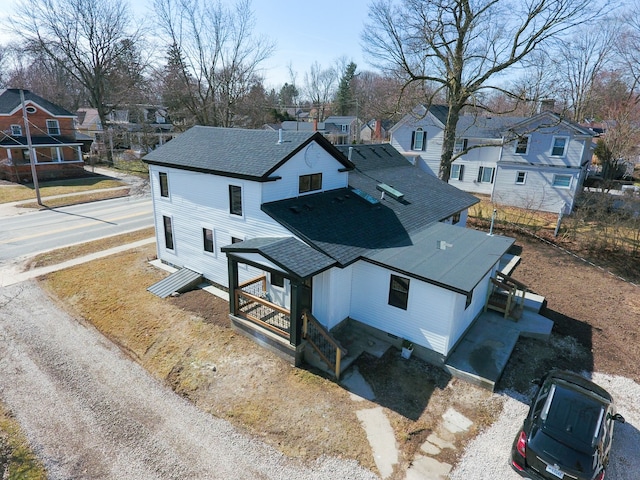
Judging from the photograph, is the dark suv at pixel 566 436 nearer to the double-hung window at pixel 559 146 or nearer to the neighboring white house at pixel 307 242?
the neighboring white house at pixel 307 242

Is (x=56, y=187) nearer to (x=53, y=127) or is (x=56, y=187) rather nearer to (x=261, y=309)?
(x=53, y=127)

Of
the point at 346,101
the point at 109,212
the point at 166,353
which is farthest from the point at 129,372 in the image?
the point at 346,101

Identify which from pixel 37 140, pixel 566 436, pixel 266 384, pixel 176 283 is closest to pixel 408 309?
pixel 266 384

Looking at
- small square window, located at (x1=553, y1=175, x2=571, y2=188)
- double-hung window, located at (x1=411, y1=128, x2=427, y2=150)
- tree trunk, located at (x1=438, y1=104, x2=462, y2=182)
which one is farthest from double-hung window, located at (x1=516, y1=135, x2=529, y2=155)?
double-hung window, located at (x1=411, y1=128, x2=427, y2=150)

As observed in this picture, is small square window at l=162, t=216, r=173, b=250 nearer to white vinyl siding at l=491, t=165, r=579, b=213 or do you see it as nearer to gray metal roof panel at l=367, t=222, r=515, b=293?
gray metal roof panel at l=367, t=222, r=515, b=293

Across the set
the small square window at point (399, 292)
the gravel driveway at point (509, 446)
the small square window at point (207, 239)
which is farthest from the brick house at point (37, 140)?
the gravel driveway at point (509, 446)

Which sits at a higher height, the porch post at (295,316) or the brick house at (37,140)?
the brick house at (37,140)

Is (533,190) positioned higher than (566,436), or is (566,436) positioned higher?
(533,190)
